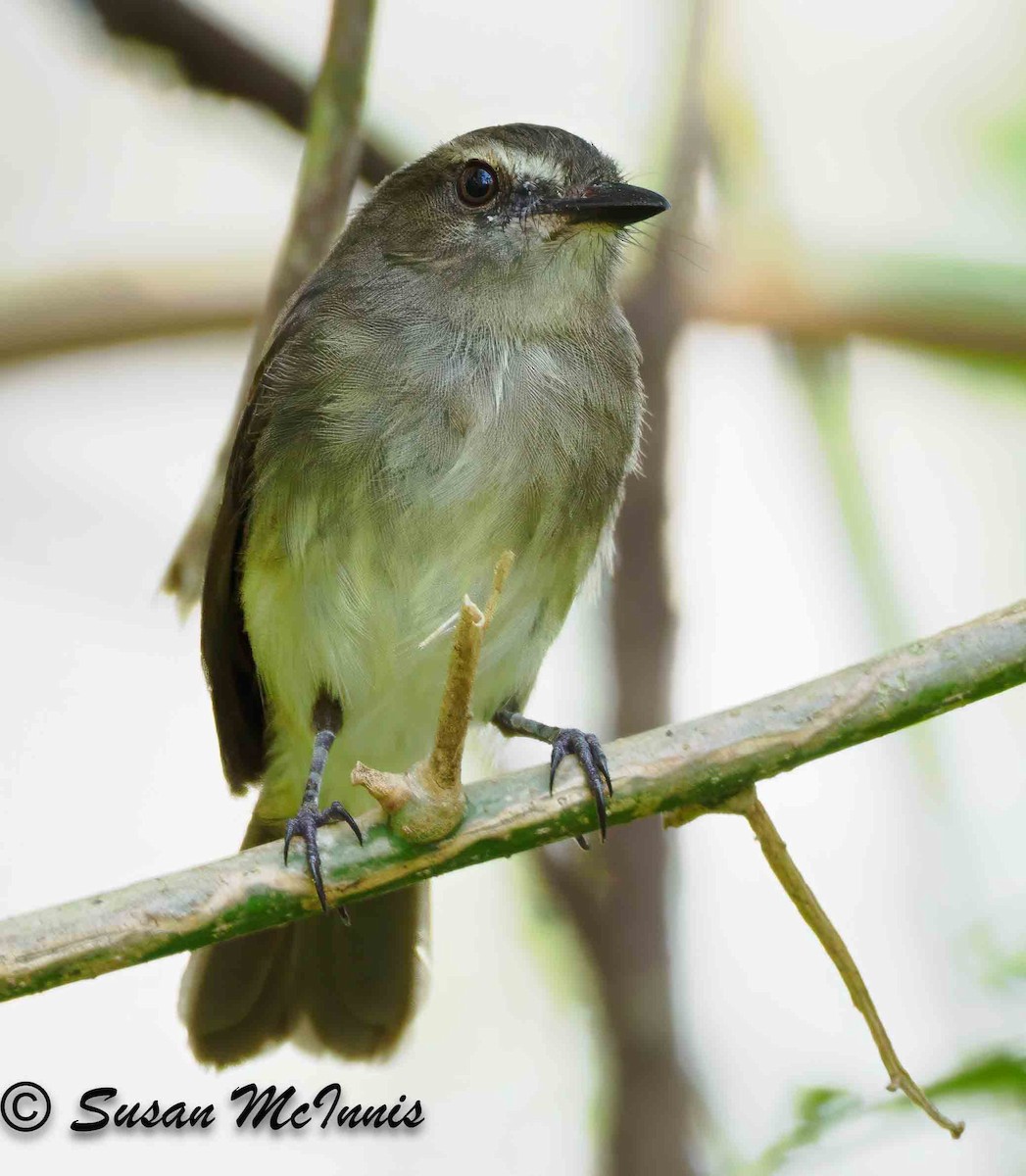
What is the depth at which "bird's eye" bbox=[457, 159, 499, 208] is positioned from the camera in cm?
421

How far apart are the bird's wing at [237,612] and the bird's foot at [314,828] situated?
95 cm

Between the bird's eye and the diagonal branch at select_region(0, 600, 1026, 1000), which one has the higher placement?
the bird's eye

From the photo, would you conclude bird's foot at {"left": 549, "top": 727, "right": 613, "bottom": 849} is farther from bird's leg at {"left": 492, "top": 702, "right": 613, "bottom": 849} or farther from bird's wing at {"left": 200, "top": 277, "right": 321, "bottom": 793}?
bird's wing at {"left": 200, "top": 277, "right": 321, "bottom": 793}

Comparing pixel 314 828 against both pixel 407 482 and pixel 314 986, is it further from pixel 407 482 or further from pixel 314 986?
pixel 314 986

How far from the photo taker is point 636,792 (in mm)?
2973

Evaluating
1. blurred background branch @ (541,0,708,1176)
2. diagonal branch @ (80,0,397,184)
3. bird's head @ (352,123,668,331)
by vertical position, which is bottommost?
blurred background branch @ (541,0,708,1176)

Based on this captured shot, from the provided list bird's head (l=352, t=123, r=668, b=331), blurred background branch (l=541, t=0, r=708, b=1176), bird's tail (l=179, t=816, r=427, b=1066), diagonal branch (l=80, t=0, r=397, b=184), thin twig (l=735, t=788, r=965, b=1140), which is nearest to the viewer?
thin twig (l=735, t=788, r=965, b=1140)

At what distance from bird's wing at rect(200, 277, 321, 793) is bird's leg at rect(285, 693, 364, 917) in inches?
11.0

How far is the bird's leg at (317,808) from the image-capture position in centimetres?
299

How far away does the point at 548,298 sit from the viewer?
4191 millimetres

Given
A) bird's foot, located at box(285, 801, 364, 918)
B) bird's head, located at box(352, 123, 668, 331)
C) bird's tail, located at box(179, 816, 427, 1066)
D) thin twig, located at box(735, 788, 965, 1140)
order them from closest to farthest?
thin twig, located at box(735, 788, 965, 1140)
bird's foot, located at box(285, 801, 364, 918)
bird's head, located at box(352, 123, 668, 331)
bird's tail, located at box(179, 816, 427, 1066)

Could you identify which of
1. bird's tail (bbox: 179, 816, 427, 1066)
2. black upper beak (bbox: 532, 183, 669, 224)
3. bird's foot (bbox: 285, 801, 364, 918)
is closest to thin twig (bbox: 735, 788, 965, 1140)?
bird's foot (bbox: 285, 801, 364, 918)

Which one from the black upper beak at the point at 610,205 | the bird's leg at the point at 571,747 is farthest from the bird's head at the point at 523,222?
the bird's leg at the point at 571,747

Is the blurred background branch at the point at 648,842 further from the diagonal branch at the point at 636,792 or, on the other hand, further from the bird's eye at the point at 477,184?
the diagonal branch at the point at 636,792
